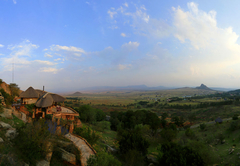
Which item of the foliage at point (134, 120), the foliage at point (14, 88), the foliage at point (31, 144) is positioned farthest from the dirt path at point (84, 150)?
the foliage at point (14, 88)

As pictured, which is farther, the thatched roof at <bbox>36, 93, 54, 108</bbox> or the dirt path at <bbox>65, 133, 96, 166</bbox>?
the thatched roof at <bbox>36, 93, 54, 108</bbox>

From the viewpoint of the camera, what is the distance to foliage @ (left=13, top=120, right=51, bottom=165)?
7.21m

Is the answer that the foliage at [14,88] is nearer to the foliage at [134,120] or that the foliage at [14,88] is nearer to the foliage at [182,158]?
the foliage at [134,120]

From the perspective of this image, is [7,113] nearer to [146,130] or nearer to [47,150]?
[47,150]

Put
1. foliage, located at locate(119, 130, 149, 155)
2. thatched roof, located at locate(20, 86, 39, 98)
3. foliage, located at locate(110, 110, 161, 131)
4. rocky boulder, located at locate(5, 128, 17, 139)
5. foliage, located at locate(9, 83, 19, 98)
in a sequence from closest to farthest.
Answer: rocky boulder, located at locate(5, 128, 17, 139) → foliage, located at locate(119, 130, 149, 155) → thatched roof, located at locate(20, 86, 39, 98) → foliage, located at locate(9, 83, 19, 98) → foliage, located at locate(110, 110, 161, 131)

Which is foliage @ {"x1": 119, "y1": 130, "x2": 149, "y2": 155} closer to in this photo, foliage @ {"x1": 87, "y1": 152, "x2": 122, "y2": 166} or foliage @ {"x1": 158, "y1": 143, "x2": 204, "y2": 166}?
foliage @ {"x1": 158, "y1": 143, "x2": 204, "y2": 166}

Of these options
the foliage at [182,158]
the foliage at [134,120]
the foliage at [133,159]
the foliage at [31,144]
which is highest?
the foliage at [31,144]

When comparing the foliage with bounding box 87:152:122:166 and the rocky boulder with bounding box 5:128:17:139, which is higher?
the rocky boulder with bounding box 5:128:17:139

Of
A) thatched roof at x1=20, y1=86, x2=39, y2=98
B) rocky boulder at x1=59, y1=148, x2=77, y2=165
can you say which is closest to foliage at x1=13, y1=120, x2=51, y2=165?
→ rocky boulder at x1=59, y1=148, x2=77, y2=165

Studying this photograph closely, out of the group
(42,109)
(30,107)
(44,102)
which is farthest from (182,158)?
(30,107)

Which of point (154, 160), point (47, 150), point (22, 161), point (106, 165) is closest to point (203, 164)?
point (154, 160)

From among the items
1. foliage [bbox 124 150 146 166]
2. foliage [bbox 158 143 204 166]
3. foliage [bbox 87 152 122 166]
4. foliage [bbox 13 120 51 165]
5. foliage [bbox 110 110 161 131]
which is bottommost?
foliage [bbox 110 110 161 131]

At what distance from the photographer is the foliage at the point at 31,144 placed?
23.7 ft

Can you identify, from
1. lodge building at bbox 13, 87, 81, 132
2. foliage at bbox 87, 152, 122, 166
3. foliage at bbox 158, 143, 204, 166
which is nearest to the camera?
foliage at bbox 87, 152, 122, 166
